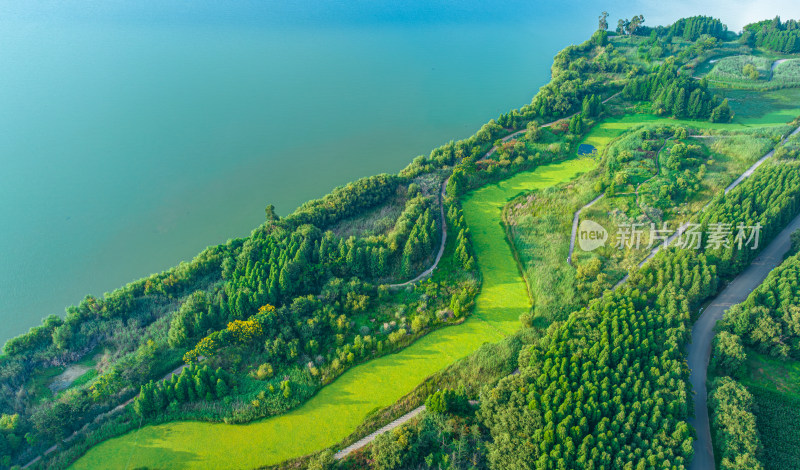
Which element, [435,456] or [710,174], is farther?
[710,174]

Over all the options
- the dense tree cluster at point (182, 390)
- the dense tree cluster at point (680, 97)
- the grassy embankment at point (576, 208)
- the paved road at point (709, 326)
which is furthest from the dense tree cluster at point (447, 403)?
the dense tree cluster at point (680, 97)

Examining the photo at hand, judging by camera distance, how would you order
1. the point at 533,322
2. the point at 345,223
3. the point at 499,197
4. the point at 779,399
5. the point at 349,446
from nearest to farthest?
the point at 349,446 → the point at 779,399 → the point at 533,322 → the point at 345,223 → the point at 499,197

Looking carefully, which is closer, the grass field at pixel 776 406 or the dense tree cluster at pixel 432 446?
the dense tree cluster at pixel 432 446

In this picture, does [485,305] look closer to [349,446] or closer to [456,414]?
[456,414]

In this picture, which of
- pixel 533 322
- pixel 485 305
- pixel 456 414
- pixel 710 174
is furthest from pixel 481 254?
pixel 710 174

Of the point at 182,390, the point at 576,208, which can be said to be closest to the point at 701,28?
the point at 576,208

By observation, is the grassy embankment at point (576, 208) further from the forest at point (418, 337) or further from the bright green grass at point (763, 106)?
the bright green grass at point (763, 106)

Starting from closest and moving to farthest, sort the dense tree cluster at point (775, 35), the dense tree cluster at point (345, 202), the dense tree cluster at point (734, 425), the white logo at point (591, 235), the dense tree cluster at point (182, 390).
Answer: the dense tree cluster at point (734, 425)
the dense tree cluster at point (182, 390)
the white logo at point (591, 235)
the dense tree cluster at point (345, 202)
the dense tree cluster at point (775, 35)
